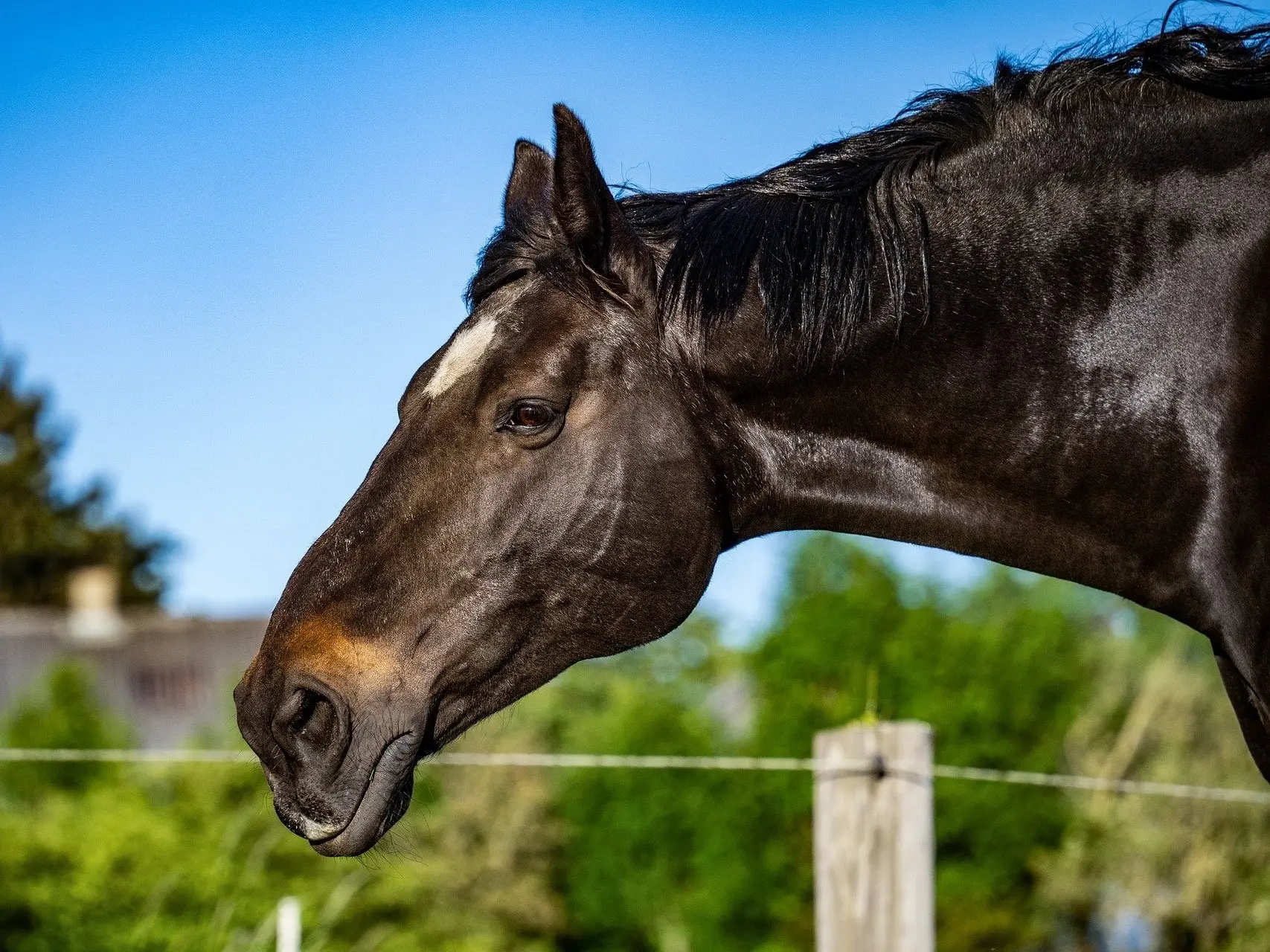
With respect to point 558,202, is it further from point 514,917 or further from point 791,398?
point 514,917

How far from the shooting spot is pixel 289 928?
139 inches

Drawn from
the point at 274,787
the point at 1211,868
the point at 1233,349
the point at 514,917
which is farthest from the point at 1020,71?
the point at 514,917

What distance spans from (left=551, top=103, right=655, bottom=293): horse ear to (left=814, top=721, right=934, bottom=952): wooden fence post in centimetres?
142

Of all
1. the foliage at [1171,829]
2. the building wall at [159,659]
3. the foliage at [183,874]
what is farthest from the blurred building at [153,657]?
the foliage at [1171,829]

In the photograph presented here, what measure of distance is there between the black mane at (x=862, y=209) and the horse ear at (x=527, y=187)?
270 mm

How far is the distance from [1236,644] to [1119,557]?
23 cm

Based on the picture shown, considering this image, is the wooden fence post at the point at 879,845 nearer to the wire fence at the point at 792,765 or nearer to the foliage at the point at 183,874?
the wire fence at the point at 792,765

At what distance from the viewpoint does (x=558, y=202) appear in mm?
2338

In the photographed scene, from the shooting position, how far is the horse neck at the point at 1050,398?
84.0 inches

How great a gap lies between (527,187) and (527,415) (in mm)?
486

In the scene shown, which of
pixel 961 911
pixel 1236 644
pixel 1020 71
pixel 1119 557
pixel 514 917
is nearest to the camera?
pixel 1236 644

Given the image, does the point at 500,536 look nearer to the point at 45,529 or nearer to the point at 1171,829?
the point at 1171,829

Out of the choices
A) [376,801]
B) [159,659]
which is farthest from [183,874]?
[159,659]

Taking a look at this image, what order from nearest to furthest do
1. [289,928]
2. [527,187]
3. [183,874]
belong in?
1. [527,187]
2. [289,928]
3. [183,874]
